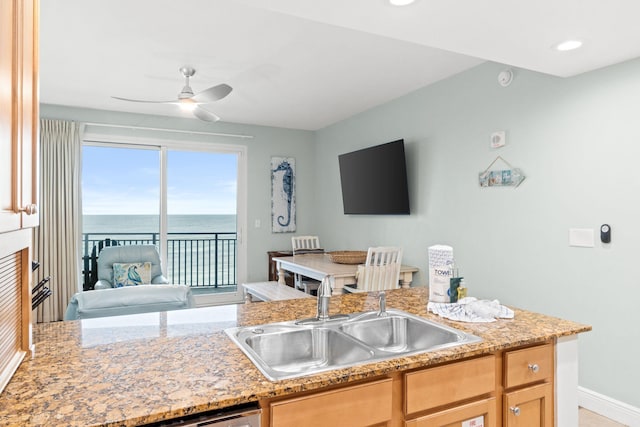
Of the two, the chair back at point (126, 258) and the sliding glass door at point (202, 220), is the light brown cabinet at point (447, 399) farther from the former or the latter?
the sliding glass door at point (202, 220)

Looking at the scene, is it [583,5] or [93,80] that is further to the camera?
[93,80]

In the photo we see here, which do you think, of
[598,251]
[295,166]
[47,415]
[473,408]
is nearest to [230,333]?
[47,415]

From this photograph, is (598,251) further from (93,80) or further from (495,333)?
(93,80)

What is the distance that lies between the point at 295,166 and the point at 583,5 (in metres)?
4.50

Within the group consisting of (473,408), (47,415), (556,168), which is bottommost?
(473,408)

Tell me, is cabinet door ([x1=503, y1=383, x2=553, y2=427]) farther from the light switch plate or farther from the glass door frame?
the glass door frame

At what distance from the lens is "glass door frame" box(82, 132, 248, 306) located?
509 centimetres

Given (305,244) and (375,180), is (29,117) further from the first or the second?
(305,244)

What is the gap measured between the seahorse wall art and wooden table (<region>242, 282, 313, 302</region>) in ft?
4.28

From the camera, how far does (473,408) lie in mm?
1383

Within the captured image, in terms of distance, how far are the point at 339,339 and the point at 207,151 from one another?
15.1 feet

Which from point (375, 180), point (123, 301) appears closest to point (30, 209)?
point (123, 301)

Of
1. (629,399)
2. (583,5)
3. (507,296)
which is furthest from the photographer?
(507,296)

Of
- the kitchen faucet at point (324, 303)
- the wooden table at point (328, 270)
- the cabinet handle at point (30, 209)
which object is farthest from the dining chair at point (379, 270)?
the cabinet handle at point (30, 209)
